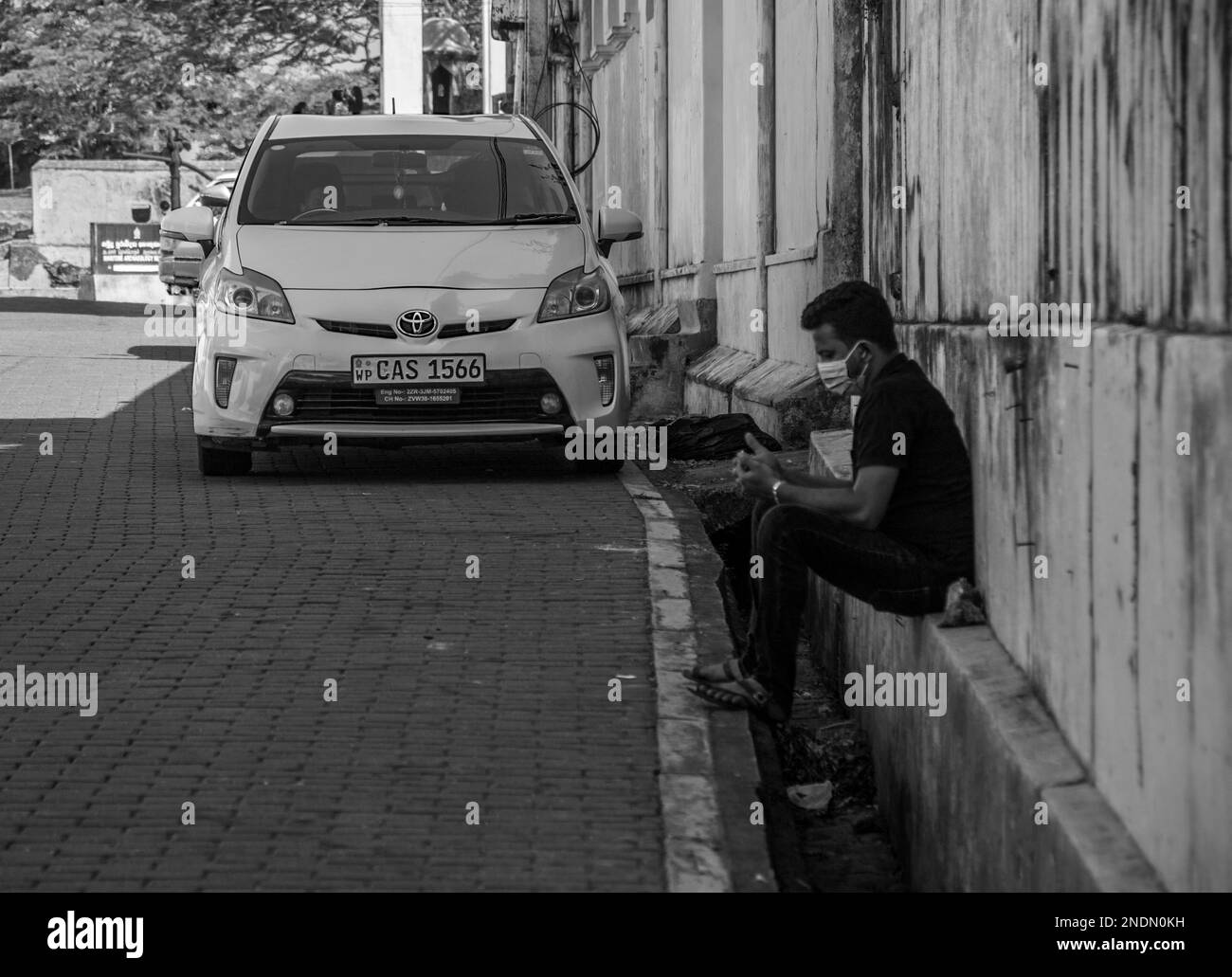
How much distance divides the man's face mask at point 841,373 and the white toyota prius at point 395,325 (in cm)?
426

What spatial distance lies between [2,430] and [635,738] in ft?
29.1

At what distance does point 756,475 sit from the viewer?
5.93m

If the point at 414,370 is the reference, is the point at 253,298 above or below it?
above

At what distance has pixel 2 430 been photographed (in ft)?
43.3

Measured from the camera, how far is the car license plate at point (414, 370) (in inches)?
Answer: 388

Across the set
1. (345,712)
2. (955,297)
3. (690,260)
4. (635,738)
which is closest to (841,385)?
(955,297)

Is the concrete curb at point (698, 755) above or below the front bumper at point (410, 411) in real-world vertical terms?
below

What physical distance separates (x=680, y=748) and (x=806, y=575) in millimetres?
673

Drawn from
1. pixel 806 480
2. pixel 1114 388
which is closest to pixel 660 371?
pixel 806 480

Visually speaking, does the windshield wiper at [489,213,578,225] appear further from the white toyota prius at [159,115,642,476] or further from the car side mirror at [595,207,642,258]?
the car side mirror at [595,207,642,258]

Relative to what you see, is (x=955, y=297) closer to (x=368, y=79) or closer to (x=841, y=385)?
(x=841, y=385)

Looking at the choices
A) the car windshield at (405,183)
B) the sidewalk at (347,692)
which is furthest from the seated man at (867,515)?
the car windshield at (405,183)

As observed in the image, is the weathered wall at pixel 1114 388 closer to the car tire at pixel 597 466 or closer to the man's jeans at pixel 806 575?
the man's jeans at pixel 806 575

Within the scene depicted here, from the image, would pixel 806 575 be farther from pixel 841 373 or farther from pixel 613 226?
pixel 613 226
